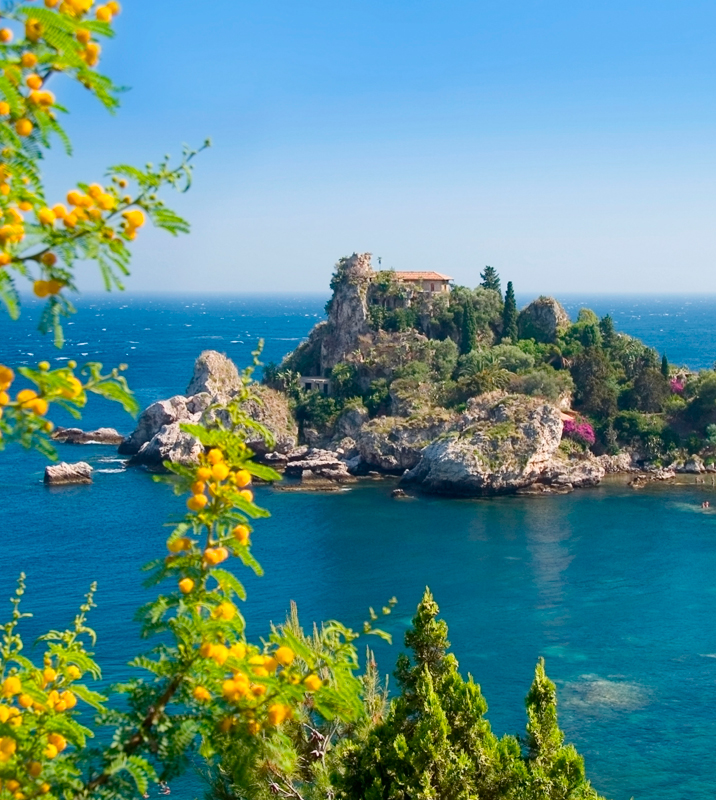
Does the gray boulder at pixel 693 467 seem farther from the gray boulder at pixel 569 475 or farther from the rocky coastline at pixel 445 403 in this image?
the gray boulder at pixel 569 475

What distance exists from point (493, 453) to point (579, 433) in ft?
26.3

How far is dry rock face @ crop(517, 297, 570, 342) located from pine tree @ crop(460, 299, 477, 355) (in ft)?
18.2

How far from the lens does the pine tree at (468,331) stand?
6569cm

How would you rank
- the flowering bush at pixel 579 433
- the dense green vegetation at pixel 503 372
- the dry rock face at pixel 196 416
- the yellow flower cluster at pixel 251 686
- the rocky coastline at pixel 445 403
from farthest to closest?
1. the dense green vegetation at pixel 503 372
2. the flowering bush at pixel 579 433
3. the dry rock face at pixel 196 416
4. the rocky coastline at pixel 445 403
5. the yellow flower cluster at pixel 251 686

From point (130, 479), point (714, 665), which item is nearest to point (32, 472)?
point (130, 479)

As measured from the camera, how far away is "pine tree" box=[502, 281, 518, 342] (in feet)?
225

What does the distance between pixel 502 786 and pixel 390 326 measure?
54704 millimetres

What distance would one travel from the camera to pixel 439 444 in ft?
180

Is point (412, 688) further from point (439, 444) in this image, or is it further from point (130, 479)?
point (130, 479)

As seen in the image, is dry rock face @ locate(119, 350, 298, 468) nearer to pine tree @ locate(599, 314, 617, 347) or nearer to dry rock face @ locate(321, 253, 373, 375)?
dry rock face @ locate(321, 253, 373, 375)

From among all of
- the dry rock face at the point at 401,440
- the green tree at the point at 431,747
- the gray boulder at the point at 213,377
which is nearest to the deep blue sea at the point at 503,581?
the dry rock face at the point at 401,440

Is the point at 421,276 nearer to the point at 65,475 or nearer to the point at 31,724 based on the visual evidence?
the point at 65,475

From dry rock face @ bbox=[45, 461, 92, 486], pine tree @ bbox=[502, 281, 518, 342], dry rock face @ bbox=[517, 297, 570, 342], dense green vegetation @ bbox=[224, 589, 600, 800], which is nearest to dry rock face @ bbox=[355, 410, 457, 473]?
pine tree @ bbox=[502, 281, 518, 342]

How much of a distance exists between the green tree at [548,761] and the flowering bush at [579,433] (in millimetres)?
45361
